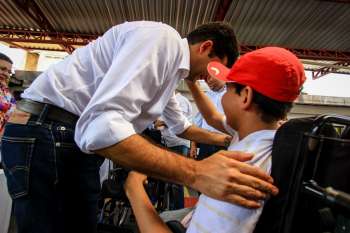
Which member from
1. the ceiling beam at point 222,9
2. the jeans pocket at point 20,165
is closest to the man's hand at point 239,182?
the jeans pocket at point 20,165

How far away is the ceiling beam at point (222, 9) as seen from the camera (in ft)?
12.8

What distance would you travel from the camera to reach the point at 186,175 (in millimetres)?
745

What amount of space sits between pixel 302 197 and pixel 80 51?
34.7 inches

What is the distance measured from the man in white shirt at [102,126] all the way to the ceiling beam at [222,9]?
2930mm

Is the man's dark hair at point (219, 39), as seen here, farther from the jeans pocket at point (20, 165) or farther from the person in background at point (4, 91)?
the person in background at point (4, 91)

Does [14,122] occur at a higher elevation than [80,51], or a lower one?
lower

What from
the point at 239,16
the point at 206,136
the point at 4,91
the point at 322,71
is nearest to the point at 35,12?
the point at 4,91

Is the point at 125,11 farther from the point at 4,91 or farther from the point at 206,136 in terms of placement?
the point at 206,136

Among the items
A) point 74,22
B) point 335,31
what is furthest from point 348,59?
point 74,22

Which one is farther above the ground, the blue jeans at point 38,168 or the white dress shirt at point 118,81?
the white dress shirt at point 118,81

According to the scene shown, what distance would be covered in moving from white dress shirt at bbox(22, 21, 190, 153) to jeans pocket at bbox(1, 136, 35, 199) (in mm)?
158

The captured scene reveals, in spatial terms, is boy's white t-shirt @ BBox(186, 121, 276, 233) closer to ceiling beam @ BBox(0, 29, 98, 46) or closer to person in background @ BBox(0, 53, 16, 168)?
person in background @ BBox(0, 53, 16, 168)

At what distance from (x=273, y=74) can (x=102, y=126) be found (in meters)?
0.43

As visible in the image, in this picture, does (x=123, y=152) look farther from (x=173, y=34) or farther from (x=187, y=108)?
(x=187, y=108)
